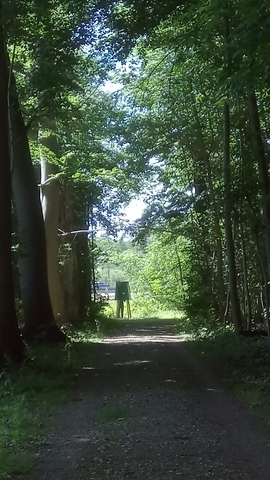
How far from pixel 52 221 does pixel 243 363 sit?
11.1 m

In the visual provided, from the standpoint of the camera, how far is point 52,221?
2462 centimetres

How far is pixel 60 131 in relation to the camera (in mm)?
23328

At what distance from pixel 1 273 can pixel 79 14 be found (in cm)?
698

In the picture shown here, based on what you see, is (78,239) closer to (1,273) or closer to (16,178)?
(16,178)

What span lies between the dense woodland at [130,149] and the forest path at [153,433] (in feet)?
10.4

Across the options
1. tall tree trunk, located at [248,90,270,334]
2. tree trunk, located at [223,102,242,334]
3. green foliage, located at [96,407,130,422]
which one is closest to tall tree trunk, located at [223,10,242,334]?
tree trunk, located at [223,102,242,334]

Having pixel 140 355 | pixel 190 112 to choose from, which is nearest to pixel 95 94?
pixel 190 112

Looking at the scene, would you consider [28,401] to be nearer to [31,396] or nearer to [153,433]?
[31,396]

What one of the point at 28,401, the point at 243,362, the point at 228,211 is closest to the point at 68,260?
the point at 228,211

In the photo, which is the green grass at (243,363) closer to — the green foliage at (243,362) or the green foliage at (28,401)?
the green foliage at (243,362)

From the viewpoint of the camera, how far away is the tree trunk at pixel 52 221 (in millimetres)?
24438

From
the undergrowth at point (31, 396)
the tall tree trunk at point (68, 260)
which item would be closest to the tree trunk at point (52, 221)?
the tall tree trunk at point (68, 260)

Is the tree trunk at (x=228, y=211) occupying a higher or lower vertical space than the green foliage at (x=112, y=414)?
higher

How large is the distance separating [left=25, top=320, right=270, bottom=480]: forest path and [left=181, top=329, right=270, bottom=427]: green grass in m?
0.31
